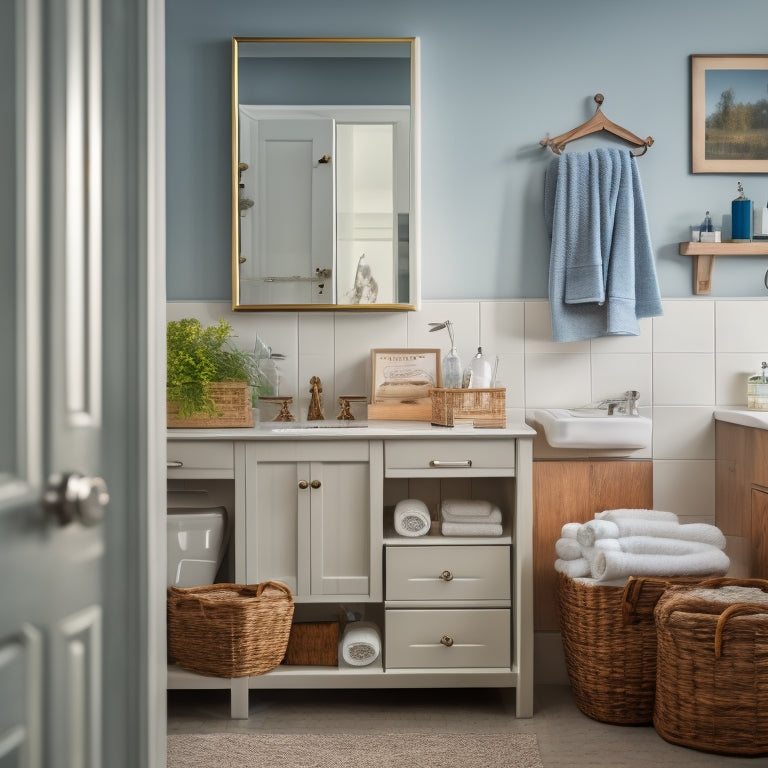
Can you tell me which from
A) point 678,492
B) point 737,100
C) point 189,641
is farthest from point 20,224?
point 737,100

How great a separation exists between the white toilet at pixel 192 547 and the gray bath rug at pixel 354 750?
44 cm

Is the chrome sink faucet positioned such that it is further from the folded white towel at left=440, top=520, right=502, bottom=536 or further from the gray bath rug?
the gray bath rug

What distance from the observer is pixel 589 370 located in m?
2.84

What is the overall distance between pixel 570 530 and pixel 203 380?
1239mm

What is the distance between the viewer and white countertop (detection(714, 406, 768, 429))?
2.41 m

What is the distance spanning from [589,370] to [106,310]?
2.10m

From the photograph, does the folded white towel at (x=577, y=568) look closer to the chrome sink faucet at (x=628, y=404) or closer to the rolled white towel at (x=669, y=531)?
the rolled white towel at (x=669, y=531)

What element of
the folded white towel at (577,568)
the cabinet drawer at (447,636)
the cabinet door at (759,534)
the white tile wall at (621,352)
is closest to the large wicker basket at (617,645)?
the folded white towel at (577,568)

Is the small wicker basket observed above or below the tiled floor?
above

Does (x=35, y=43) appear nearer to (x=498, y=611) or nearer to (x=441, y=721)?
(x=498, y=611)

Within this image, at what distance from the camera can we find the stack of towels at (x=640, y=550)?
2279 millimetres

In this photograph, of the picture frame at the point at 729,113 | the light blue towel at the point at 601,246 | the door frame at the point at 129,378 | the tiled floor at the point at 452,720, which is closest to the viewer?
the door frame at the point at 129,378

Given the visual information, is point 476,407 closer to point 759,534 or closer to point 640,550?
point 640,550

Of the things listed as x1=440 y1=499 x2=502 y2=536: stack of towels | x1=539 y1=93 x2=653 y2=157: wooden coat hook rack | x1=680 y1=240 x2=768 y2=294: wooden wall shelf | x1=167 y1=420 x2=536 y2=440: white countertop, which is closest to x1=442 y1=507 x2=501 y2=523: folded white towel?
x1=440 y1=499 x2=502 y2=536: stack of towels
